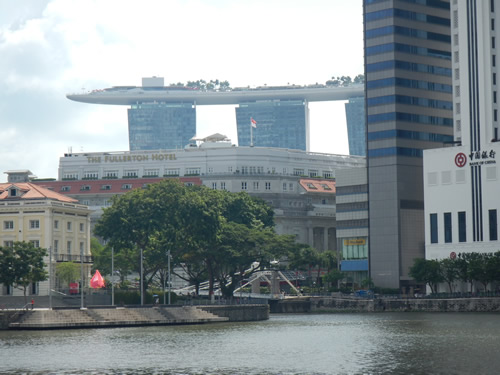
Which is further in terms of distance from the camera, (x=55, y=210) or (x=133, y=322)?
(x=55, y=210)

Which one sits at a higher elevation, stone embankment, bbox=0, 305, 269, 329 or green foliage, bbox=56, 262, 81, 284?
green foliage, bbox=56, 262, 81, 284

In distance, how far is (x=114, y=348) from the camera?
4739 inches

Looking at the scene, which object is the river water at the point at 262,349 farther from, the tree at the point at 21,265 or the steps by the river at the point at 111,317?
the tree at the point at 21,265

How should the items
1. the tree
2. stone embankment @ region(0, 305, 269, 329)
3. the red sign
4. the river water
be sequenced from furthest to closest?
the red sign → the tree → stone embankment @ region(0, 305, 269, 329) → the river water

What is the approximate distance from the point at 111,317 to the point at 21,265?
808 inches

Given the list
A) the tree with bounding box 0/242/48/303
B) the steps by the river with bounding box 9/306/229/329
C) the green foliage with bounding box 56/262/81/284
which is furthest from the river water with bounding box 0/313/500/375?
the green foliage with bounding box 56/262/81/284

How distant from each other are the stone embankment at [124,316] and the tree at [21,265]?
1701 cm

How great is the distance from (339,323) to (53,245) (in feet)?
179

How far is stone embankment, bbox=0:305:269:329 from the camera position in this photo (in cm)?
14688

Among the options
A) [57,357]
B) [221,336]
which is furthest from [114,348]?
[221,336]

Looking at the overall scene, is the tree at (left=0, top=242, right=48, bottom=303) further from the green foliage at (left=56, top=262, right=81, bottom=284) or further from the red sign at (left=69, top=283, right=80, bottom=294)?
the green foliage at (left=56, top=262, right=81, bottom=284)

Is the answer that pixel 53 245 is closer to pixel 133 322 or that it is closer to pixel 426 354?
pixel 133 322

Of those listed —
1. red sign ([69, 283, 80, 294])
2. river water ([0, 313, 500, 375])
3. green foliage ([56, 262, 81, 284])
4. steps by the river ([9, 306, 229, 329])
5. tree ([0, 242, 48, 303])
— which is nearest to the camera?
river water ([0, 313, 500, 375])

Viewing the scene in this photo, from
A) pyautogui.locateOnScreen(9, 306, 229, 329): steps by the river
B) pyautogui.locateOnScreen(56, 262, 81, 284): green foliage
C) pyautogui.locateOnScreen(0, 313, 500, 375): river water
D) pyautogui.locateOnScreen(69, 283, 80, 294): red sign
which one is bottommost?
pyautogui.locateOnScreen(0, 313, 500, 375): river water
